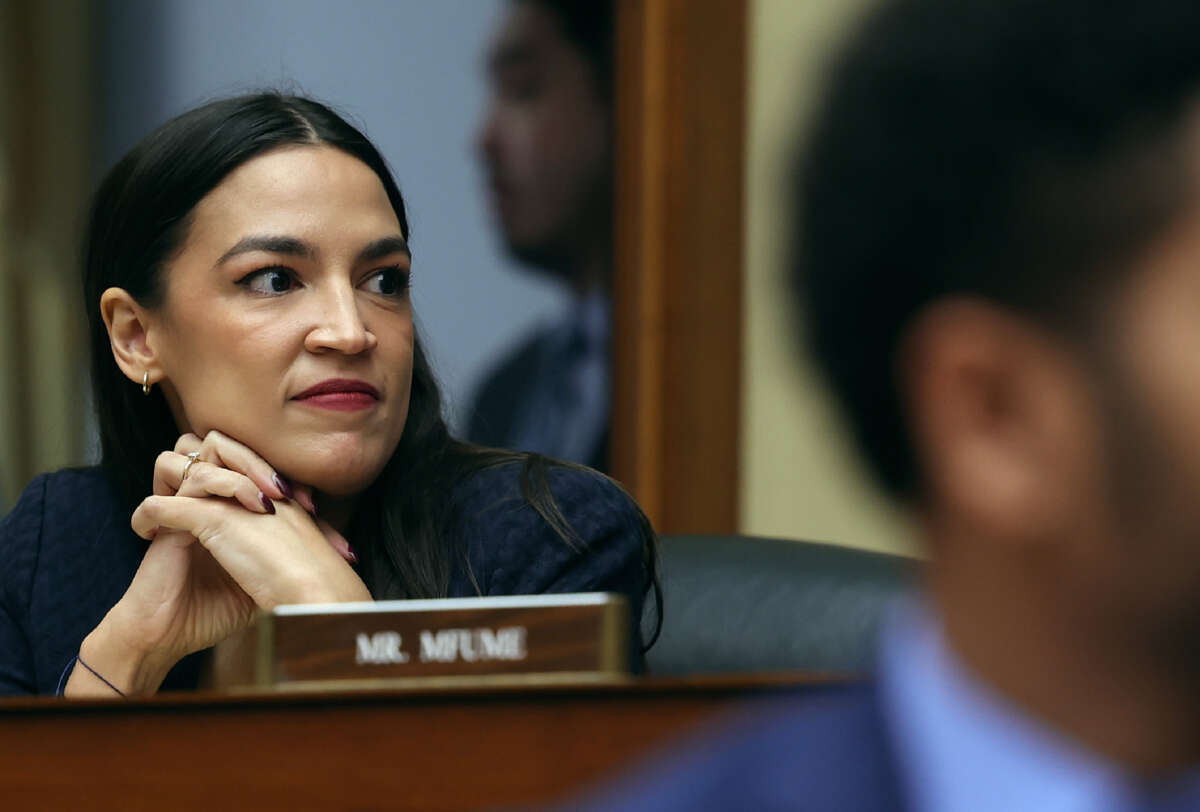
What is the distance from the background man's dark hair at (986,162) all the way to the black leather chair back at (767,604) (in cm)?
124

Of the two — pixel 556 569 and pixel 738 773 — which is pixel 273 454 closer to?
pixel 556 569

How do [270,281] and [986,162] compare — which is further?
[270,281]

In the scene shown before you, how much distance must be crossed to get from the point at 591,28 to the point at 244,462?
154cm

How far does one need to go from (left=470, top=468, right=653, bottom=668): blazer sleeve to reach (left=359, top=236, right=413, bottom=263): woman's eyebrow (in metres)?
0.28

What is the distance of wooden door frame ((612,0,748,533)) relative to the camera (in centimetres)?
286

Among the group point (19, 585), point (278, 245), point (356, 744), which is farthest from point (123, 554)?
point (356, 744)

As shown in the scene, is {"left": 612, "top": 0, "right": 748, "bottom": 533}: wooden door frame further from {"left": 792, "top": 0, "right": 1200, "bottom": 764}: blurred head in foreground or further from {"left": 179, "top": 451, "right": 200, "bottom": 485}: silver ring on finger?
{"left": 792, "top": 0, "right": 1200, "bottom": 764}: blurred head in foreground

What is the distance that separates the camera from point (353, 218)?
5.20 ft

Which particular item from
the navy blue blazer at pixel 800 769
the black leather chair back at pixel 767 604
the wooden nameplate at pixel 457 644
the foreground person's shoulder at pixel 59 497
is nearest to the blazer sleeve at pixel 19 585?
the foreground person's shoulder at pixel 59 497

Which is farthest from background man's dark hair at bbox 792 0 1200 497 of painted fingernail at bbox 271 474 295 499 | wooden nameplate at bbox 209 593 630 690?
painted fingernail at bbox 271 474 295 499

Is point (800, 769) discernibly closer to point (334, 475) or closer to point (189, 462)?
point (334, 475)

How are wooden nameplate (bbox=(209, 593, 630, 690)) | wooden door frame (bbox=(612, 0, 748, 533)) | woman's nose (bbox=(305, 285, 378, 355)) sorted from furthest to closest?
wooden door frame (bbox=(612, 0, 748, 533)), woman's nose (bbox=(305, 285, 378, 355)), wooden nameplate (bbox=(209, 593, 630, 690))

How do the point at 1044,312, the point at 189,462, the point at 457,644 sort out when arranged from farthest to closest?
1. the point at 189,462
2. the point at 457,644
3. the point at 1044,312

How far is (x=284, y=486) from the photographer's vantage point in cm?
164
